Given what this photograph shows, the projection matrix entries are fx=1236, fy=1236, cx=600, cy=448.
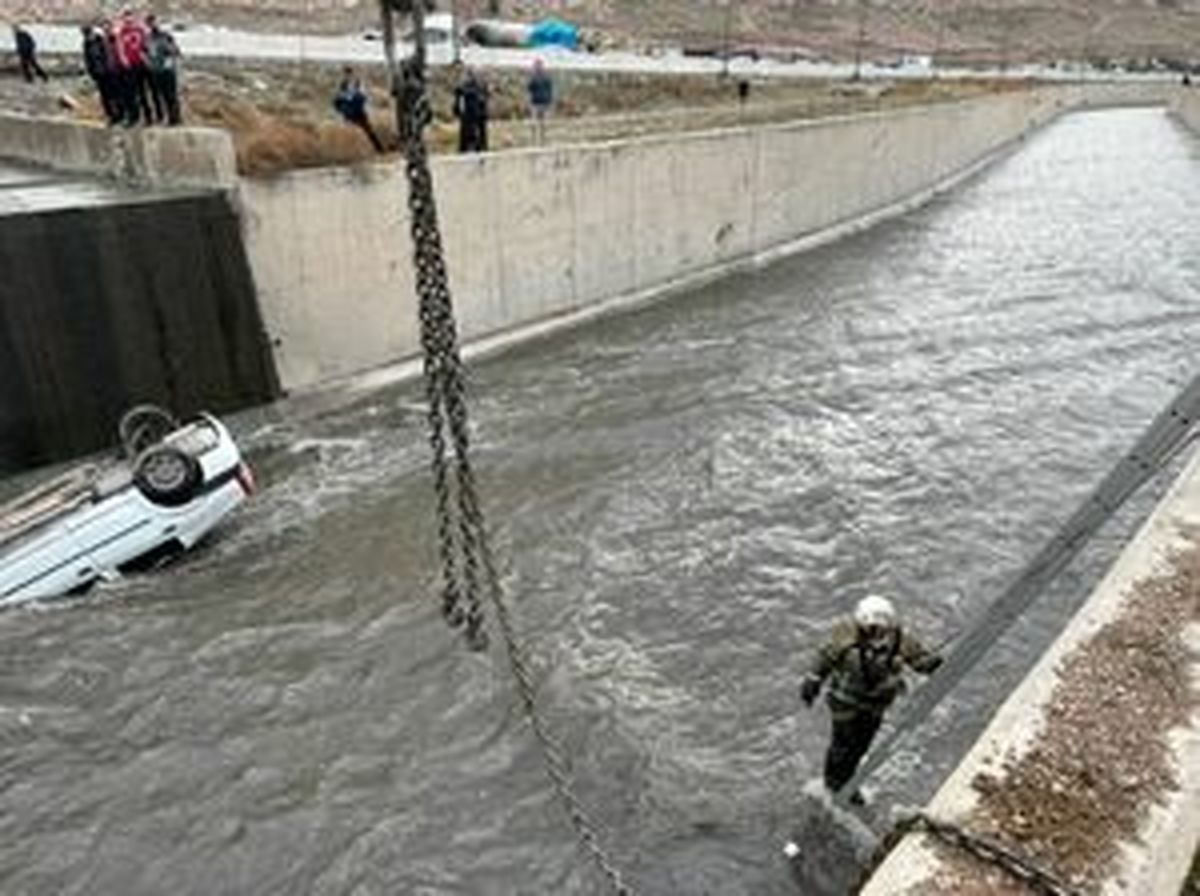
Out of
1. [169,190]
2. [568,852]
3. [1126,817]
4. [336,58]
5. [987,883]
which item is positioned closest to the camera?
[987,883]

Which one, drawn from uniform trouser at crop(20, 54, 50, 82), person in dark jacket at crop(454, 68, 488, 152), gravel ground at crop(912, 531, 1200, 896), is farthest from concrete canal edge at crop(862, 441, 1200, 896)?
uniform trouser at crop(20, 54, 50, 82)

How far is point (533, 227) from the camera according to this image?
23172 mm

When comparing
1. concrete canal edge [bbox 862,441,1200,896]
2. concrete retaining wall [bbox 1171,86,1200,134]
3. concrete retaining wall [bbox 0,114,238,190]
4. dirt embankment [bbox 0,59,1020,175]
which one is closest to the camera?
concrete canal edge [bbox 862,441,1200,896]

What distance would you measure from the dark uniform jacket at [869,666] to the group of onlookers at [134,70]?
14980 mm

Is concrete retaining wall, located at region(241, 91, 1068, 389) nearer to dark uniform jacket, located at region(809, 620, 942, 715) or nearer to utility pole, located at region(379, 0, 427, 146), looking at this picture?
utility pole, located at region(379, 0, 427, 146)

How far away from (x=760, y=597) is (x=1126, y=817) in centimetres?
819

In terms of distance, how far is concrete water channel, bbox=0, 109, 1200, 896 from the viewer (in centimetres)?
957

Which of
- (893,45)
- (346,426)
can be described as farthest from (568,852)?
(893,45)

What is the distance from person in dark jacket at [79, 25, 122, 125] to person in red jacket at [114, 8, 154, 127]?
140mm

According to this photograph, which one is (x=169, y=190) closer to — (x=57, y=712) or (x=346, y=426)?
(x=346, y=426)

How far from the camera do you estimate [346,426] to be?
59.9ft

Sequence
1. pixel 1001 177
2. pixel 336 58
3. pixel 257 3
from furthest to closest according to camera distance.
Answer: pixel 257 3 < pixel 1001 177 < pixel 336 58

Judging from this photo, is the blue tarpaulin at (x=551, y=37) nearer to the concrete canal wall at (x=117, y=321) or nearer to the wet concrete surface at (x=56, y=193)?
the wet concrete surface at (x=56, y=193)

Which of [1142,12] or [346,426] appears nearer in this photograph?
[346,426]
